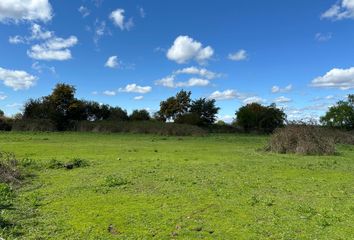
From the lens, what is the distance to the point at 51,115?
164 feet

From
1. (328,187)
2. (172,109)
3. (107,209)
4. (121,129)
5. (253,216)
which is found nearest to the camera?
(253,216)

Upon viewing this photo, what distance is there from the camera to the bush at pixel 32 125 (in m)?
46.6

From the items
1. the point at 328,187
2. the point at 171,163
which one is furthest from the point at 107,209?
the point at 171,163

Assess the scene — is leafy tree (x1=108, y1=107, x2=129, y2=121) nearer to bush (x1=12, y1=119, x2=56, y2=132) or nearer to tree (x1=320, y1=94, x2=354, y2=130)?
bush (x1=12, y1=119, x2=56, y2=132)

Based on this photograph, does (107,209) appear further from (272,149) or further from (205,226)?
(272,149)

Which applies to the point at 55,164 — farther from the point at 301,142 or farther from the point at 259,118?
the point at 259,118

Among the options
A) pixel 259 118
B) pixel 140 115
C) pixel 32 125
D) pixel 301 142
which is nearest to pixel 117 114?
pixel 140 115

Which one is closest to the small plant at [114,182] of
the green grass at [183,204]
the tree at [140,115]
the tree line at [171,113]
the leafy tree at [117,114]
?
the green grass at [183,204]

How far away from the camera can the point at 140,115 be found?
62.6 metres

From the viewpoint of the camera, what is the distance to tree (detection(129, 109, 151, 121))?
6125 centimetres

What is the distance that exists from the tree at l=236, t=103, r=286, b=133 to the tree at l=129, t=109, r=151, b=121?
14.1 m

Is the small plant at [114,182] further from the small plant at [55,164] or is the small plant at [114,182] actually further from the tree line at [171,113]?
the tree line at [171,113]

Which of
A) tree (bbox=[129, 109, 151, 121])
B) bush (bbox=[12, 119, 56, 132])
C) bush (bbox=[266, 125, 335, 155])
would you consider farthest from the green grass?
tree (bbox=[129, 109, 151, 121])

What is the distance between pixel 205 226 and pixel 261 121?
53.1 meters
